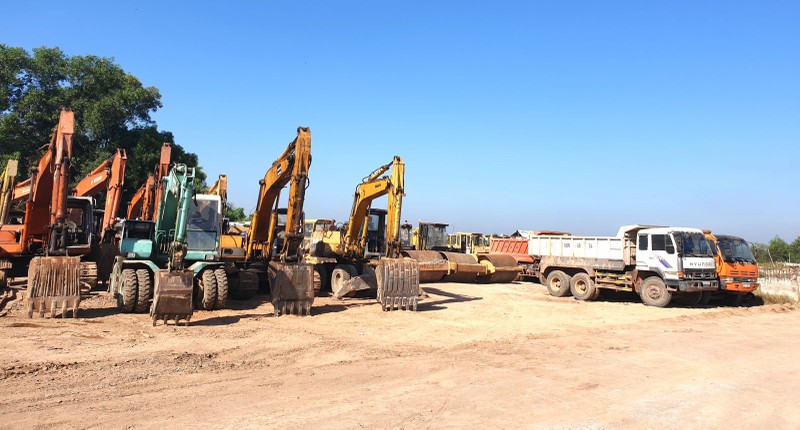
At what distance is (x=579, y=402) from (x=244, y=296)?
34.1 ft

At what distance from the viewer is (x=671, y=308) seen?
55.8 ft

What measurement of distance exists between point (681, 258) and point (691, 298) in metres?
2.11

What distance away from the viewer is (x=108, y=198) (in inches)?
701

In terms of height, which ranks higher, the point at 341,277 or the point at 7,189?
the point at 7,189

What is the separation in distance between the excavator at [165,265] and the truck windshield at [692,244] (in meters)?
13.1

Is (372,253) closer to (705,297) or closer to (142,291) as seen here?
(142,291)

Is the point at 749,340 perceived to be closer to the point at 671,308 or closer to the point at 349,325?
the point at 671,308

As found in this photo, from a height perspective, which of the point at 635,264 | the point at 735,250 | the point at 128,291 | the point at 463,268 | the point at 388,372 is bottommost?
the point at 388,372

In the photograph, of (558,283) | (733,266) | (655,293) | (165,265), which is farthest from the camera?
(558,283)

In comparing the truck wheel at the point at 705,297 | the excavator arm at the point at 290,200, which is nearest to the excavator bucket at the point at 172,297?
the excavator arm at the point at 290,200

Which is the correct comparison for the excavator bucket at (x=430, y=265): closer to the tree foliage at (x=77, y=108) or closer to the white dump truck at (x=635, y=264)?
the white dump truck at (x=635, y=264)

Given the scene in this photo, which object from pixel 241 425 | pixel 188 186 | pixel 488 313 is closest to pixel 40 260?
pixel 188 186

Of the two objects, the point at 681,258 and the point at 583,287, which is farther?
the point at 583,287

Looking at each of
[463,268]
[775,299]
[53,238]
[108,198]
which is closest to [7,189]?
[108,198]
